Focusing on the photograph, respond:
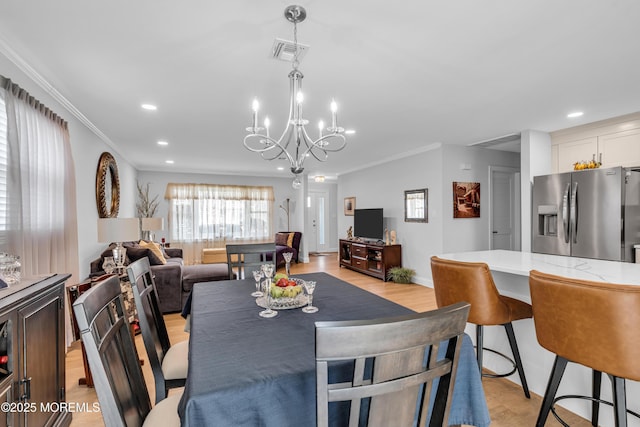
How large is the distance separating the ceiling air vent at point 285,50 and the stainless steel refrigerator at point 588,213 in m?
3.63

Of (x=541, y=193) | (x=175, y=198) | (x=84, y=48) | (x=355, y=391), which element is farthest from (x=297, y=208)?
(x=355, y=391)

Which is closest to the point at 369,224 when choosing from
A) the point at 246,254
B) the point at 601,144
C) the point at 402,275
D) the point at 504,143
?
the point at 402,275

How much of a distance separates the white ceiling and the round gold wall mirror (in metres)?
0.61

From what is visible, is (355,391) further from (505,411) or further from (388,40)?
(388,40)

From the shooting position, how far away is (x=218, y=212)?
8234 mm

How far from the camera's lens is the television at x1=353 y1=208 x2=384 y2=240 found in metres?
6.51

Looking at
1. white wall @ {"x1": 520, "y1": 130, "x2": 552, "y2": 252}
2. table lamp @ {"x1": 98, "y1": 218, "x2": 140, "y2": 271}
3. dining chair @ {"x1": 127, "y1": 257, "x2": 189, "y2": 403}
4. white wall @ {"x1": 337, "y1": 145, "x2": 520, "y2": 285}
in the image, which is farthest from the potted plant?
dining chair @ {"x1": 127, "y1": 257, "x2": 189, "y2": 403}

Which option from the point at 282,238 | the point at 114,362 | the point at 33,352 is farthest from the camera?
the point at 282,238

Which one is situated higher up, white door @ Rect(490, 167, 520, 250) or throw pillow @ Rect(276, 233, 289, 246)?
white door @ Rect(490, 167, 520, 250)

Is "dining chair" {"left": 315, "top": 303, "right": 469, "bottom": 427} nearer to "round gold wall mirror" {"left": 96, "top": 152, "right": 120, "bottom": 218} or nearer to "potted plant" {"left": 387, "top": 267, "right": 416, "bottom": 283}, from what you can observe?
"round gold wall mirror" {"left": 96, "top": 152, "right": 120, "bottom": 218}

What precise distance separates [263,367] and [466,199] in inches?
206

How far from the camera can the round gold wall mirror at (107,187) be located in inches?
170

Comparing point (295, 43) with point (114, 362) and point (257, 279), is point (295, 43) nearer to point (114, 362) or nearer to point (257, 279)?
point (257, 279)

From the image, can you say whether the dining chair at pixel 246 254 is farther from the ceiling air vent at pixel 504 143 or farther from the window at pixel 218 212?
the window at pixel 218 212
